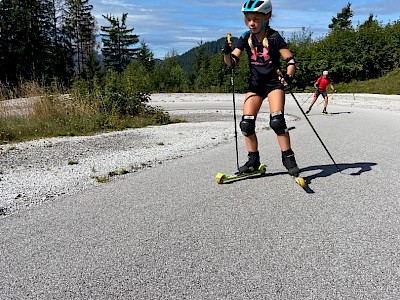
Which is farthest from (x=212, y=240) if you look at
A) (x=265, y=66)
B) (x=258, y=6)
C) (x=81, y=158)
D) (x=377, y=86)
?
(x=377, y=86)

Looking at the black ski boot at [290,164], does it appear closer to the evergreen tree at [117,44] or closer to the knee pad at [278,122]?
the knee pad at [278,122]

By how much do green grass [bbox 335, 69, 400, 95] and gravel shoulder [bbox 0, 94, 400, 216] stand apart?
21568 millimetres

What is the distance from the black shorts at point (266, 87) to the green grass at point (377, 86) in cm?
2653

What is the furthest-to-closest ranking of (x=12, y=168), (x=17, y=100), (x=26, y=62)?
1. (x=26, y=62)
2. (x=17, y=100)
3. (x=12, y=168)

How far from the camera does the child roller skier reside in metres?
5.18

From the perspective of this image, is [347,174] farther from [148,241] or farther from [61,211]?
[61,211]

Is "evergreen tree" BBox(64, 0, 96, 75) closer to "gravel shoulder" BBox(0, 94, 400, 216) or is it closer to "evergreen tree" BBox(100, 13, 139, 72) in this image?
"evergreen tree" BBox(100, 13, 139, 72)

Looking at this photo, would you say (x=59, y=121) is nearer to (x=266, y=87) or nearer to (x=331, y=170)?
(x=266, y=87)

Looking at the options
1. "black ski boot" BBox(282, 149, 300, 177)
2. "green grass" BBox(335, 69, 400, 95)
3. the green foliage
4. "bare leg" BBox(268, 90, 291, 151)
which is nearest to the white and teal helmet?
"bare leg" BBox(268, 90, 291, 151)

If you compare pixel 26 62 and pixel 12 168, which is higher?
pixel 26 62

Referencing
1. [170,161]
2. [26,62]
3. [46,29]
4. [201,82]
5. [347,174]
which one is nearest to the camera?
[347,174]

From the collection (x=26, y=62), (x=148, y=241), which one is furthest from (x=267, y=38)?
(x=26, y=62)

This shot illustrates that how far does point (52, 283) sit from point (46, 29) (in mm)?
55440

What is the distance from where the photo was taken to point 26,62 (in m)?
48.6
